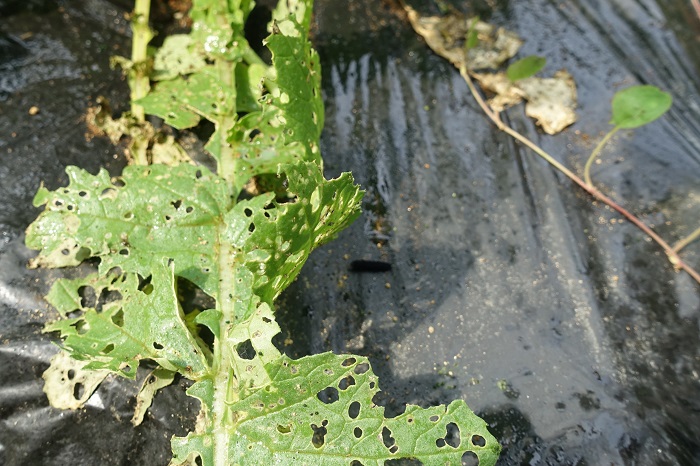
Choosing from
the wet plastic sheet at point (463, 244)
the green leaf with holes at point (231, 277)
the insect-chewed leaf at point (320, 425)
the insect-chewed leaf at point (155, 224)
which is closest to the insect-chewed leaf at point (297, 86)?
the green leaf with holes at point (231, 277)

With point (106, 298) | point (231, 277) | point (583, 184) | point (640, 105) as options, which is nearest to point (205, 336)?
point (231, 277)

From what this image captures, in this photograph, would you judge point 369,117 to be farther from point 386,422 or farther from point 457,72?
point 386,422

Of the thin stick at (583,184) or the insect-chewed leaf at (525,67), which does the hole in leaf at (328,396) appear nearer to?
the thin stick at (583,184)

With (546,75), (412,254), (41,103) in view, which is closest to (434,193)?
(412,254)

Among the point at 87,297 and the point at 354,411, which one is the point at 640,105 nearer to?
the point at 354,411

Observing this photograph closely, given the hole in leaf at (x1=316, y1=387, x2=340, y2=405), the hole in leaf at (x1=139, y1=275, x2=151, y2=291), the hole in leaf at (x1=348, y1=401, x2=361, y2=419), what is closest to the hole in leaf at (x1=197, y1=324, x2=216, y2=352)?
the hole in leaf at (x1=139, y1=275, x2=151, y2=291)

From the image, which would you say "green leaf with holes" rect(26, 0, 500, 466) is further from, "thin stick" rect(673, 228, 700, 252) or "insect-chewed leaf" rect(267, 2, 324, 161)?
"thin stick" rect(673, 228, 700, 252)
